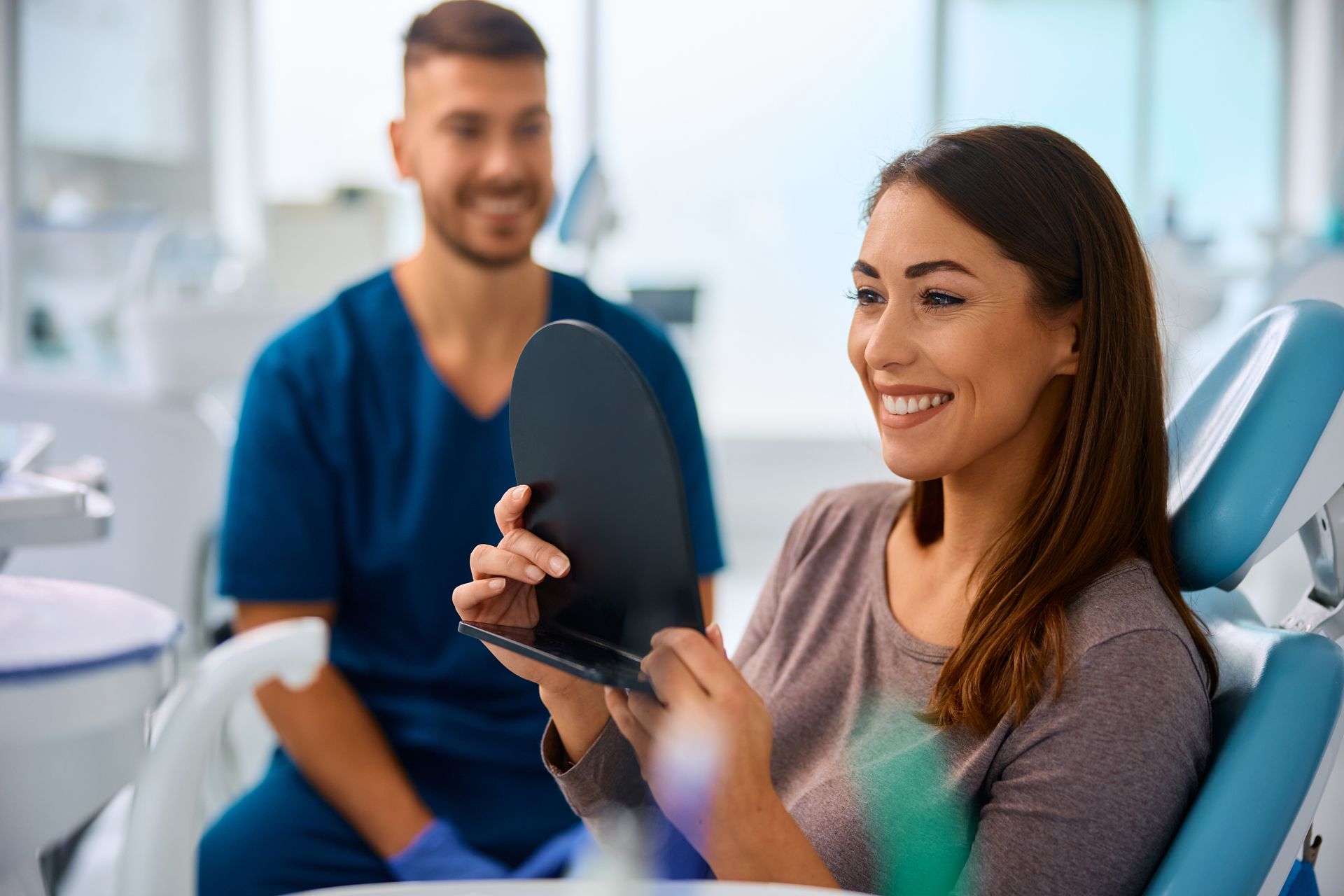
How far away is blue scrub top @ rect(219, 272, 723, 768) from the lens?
131cm

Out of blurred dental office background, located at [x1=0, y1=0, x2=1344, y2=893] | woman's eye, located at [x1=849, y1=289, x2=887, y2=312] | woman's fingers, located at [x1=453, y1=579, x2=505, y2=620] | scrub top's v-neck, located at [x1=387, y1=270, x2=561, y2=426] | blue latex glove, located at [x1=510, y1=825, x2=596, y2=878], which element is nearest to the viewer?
woman's fingers, located at [x1=453, y1=579, x2=505, y2=620]

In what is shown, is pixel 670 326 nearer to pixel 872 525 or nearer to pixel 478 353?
pixel 478 353

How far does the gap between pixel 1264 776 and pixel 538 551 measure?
0.46 m

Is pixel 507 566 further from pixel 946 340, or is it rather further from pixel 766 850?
pixel 946 340

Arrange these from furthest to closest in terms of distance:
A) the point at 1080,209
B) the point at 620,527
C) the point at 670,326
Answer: the point at 670,326 < the point at 1080,209 < the point at 620,527

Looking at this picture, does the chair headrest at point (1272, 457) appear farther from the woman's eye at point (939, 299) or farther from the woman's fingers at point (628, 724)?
the woman's fingers at point (628, 724)

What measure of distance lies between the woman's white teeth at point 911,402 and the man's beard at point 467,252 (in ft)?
2.02

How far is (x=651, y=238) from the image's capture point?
225 inches

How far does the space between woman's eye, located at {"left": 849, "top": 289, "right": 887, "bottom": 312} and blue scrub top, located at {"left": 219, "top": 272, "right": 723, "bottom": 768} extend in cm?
43

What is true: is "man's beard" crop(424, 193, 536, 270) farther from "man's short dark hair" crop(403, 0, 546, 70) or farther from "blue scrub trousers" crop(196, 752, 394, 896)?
"blue scrub trousers" crop(196, 752, 394, 896)

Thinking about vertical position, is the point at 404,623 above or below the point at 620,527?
below

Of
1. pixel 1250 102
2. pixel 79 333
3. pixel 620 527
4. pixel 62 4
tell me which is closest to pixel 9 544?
pixel 620 527

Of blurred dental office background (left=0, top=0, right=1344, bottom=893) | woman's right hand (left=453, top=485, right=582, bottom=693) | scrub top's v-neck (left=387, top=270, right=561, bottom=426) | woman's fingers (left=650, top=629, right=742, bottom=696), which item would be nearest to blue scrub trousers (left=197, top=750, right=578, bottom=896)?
scrub top's v-neck (left=387, top=270, right=561, bottom=426)

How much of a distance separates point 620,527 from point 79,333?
297 cm
